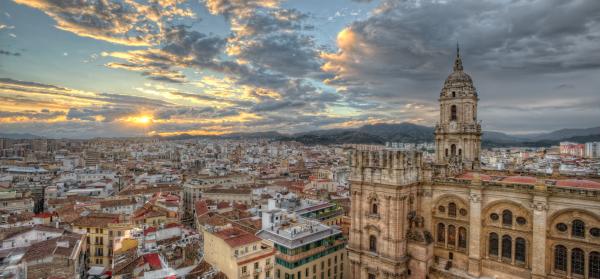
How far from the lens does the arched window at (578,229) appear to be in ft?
93.4

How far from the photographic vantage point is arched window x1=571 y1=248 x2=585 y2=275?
2867 cm

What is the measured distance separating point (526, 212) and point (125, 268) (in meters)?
37.9

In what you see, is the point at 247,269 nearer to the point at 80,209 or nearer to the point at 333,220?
the point at 333,220

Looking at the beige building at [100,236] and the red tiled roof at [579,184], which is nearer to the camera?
the red tiled roof at [579,184]

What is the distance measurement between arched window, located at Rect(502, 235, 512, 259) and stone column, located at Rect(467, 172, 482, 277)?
6.87 ft

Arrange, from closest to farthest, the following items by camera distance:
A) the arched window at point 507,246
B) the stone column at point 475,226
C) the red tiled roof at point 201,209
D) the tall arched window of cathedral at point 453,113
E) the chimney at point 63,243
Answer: the arched window at point 507,246 → the stone column at point 475,226 → the chimney at point 63,243 → the tall arched window of cathedral at point 453,113 → the red tiled roof at point 201,209

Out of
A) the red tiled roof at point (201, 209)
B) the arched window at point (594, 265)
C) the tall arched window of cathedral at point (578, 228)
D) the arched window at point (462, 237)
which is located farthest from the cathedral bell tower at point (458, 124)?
the red tiled roof at point (201, 209)

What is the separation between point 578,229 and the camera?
2867 centimetres

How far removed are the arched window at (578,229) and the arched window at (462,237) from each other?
9.04 meters

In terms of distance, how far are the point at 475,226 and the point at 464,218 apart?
1654mm

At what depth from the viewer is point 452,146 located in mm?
44594

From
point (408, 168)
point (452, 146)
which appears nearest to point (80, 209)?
point (408, 168)

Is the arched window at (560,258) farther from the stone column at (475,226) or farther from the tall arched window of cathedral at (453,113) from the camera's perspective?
the tall arched window of cathedral at (453,113)

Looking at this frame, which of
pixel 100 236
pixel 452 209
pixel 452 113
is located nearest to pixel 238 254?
pixel 452 209
